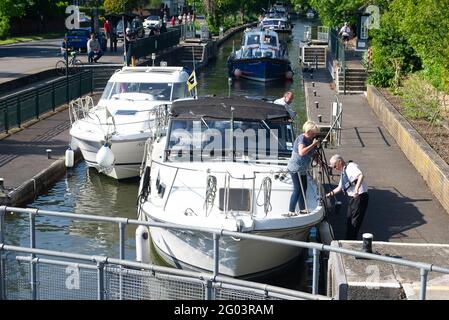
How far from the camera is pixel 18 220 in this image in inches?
655

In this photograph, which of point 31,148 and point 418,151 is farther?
point 31,148

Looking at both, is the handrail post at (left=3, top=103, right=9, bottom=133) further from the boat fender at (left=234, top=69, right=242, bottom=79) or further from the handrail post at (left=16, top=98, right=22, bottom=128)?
the boat fender at (left=234, top=69, right=242, bottom=79)

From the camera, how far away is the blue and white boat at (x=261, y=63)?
4231cm

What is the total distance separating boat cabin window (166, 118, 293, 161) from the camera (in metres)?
15.3

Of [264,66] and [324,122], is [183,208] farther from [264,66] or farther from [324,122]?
[264,66]

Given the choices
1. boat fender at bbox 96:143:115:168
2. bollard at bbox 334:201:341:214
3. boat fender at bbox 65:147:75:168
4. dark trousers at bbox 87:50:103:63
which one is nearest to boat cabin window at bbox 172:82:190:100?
boat fender at bbox 65:147:75:168

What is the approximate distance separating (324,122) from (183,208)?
43.2 feet

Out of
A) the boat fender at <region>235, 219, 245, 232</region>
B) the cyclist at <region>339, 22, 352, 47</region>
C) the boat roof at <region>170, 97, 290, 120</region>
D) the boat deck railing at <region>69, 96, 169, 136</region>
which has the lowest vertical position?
the boat fender at <region>235, 219, 245, 232</region>

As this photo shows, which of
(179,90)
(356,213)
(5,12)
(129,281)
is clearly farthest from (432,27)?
(5,12)

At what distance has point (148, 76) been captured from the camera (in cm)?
2283

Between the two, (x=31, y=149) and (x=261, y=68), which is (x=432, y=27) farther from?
(x=261, y=68)

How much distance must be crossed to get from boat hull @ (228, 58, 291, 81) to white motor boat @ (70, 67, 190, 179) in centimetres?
1952

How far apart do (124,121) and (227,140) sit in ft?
18.4
